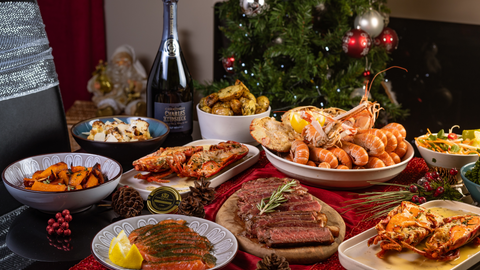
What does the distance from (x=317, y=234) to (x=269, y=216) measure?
138 millimetres

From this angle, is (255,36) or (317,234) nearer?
(317,234)

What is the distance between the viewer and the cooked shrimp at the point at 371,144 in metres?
1.42

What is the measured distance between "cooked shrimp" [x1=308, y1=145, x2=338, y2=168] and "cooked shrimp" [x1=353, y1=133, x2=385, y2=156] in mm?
137

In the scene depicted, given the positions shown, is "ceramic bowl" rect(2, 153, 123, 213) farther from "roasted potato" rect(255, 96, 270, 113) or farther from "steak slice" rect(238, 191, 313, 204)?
"roasted potato" rect(255, 96, 270, 113)

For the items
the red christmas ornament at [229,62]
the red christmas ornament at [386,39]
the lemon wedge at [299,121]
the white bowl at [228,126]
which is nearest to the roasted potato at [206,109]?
the white bowl at [228,126]

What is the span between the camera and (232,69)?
3555 millimetres

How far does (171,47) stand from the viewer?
73.3 inches

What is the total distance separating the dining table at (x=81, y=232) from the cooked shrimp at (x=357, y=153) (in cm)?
11

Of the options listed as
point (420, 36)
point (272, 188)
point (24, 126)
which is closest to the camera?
point (272, 188)

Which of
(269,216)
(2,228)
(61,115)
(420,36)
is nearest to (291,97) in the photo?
(420,36)

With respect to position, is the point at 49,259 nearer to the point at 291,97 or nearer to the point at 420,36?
the point at 291,97

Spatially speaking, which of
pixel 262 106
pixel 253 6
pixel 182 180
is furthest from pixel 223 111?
pixel 253 6

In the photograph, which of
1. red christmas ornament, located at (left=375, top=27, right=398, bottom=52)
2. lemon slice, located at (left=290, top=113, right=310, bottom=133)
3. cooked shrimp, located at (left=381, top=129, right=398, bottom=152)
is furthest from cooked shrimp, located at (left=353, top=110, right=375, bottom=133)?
red christmas ornament, located at (left=375, top=27, right=398, bottom=52)

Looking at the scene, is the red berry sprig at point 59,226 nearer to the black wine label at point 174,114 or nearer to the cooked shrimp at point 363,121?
the black wine label at point 174,114
